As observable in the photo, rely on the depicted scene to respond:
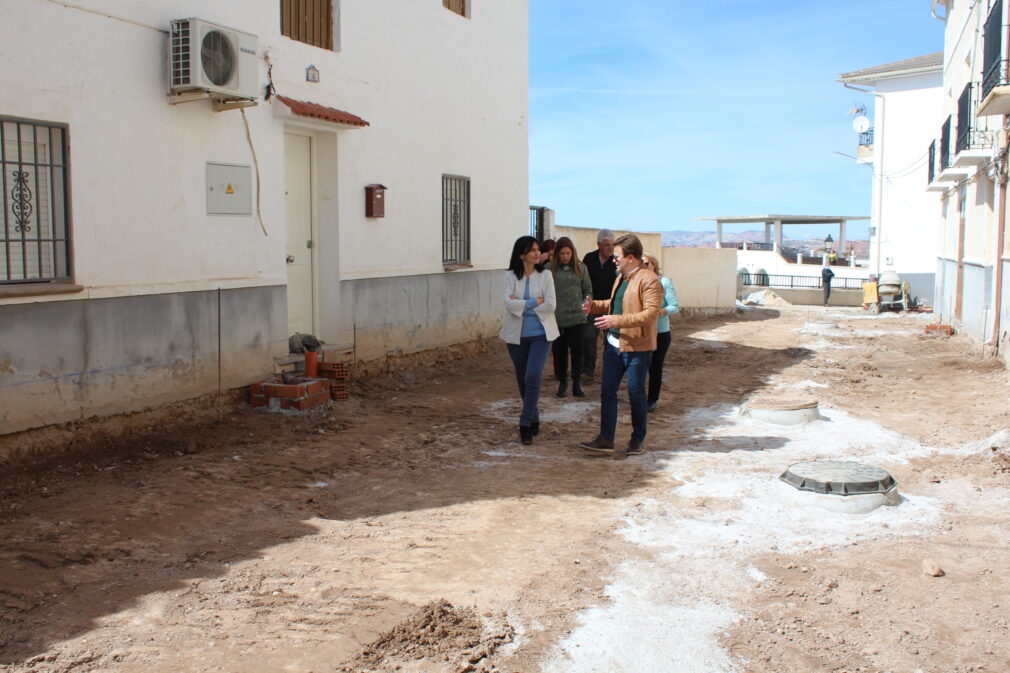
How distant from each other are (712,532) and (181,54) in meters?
5.66

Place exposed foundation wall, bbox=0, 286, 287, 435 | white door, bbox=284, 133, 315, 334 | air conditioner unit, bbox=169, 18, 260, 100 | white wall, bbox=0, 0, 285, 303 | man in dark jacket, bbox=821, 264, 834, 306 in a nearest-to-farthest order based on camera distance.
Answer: exposed foundation wall, bbox=0, 286, 287, 435
white wall, bbox=0, 0, 285, 303
air conditioner unit, bbox=169, 18, 260, 100
white door, bbox=284, 133, 315, 334
man in dark jacket, bbox=821, 264, 834, 306

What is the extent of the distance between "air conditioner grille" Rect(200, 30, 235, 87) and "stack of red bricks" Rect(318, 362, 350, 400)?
3076 millimetres

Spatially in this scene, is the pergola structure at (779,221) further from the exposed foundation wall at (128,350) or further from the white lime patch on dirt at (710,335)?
the exposed foundation wall at (128,350)

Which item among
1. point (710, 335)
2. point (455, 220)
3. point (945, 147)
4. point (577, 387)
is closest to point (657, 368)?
point (577, 387)

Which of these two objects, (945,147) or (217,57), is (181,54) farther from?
(945,147)

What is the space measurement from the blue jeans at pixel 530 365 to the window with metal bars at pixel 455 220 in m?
4.80

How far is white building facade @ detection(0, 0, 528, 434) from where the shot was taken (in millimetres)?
6305

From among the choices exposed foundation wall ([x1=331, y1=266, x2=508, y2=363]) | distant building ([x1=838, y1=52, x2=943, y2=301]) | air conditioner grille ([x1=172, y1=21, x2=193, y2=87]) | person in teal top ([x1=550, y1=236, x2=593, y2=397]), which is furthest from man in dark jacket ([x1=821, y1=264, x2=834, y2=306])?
air conditioner grille ([x1=172, y1=21, x2=193, y2=87])

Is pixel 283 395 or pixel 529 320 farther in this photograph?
pixel 283 395

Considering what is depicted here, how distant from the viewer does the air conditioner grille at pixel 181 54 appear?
710cm

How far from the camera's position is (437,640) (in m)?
3.66

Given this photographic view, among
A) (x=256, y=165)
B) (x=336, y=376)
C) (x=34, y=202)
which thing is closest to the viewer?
(x=34, y=202)

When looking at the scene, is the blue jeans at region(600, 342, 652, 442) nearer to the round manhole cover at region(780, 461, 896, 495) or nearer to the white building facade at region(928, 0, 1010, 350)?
the round manhole cover at region(780, 461, 896, 495)

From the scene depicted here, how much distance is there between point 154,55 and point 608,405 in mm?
4750
